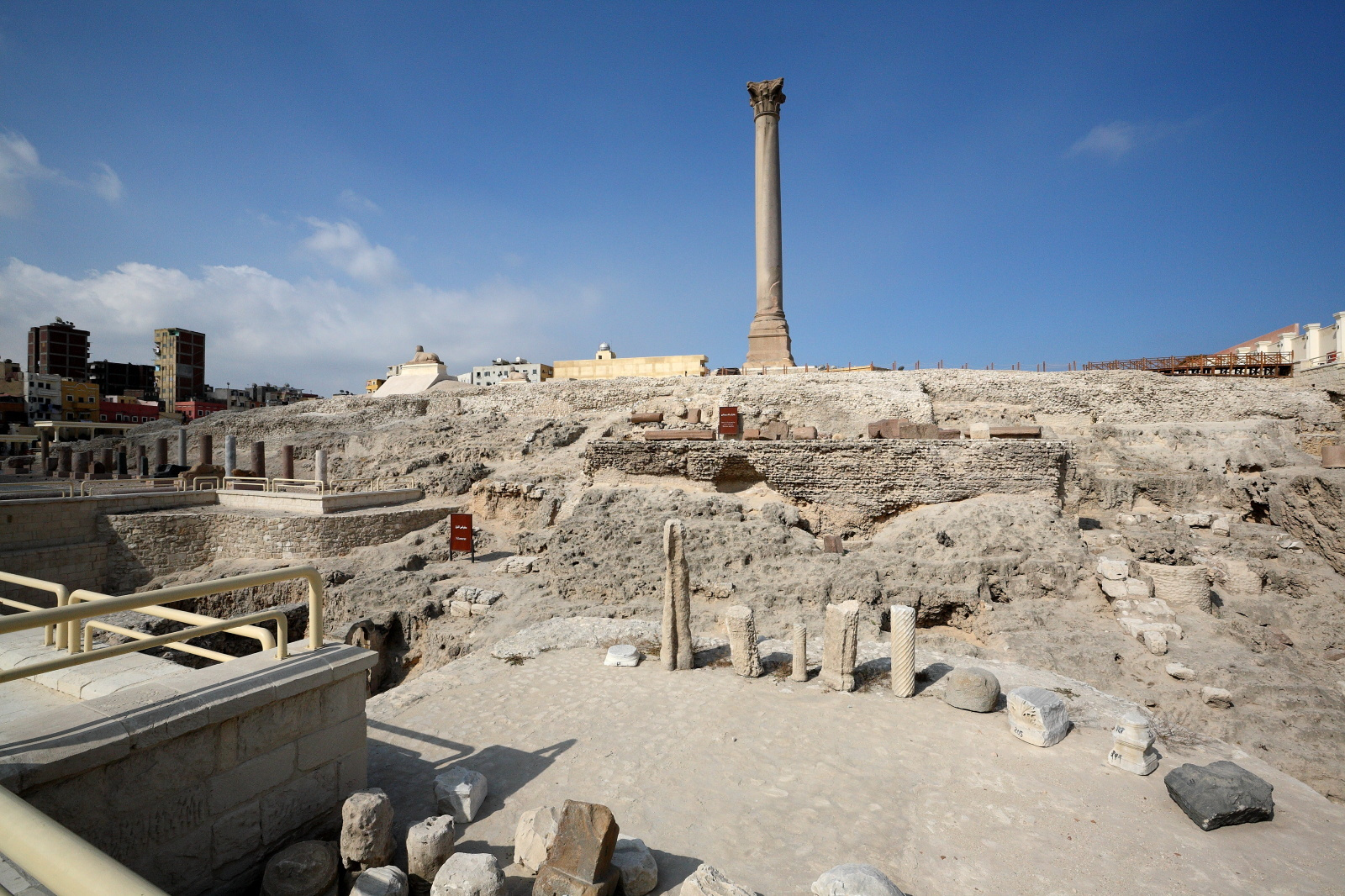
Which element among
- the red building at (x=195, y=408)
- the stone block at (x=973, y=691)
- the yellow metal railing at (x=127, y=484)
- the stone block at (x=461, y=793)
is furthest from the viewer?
the red building at (x=195, y=408)

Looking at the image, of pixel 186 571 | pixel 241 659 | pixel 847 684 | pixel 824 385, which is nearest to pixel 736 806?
pixel 847 684

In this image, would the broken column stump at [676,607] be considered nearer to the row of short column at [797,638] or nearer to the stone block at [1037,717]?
the row of short column at [797,638]

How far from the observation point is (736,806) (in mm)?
5211

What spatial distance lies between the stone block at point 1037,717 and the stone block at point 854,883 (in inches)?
123

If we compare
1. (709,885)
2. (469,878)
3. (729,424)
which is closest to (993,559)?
(729,424)

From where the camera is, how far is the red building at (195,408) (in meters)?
53.5

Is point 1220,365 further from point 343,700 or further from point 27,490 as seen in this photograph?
point 27,490

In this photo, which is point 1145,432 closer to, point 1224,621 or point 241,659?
point 1224,621

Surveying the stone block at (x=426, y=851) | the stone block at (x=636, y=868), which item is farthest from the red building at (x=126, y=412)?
the stone block at (x=636, y=868)

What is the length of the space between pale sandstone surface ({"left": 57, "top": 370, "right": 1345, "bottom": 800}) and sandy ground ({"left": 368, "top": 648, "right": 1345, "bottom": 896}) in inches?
85.9

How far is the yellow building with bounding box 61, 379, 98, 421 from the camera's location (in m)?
47.4

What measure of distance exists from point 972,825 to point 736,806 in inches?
76.4

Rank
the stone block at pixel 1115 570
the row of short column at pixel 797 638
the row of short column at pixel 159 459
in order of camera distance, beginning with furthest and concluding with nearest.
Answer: the row of short column at pixel 159 459 < the stone block at pixel 1115 570 < the row of short column at pixel 797 638

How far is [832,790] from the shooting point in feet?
17.9
